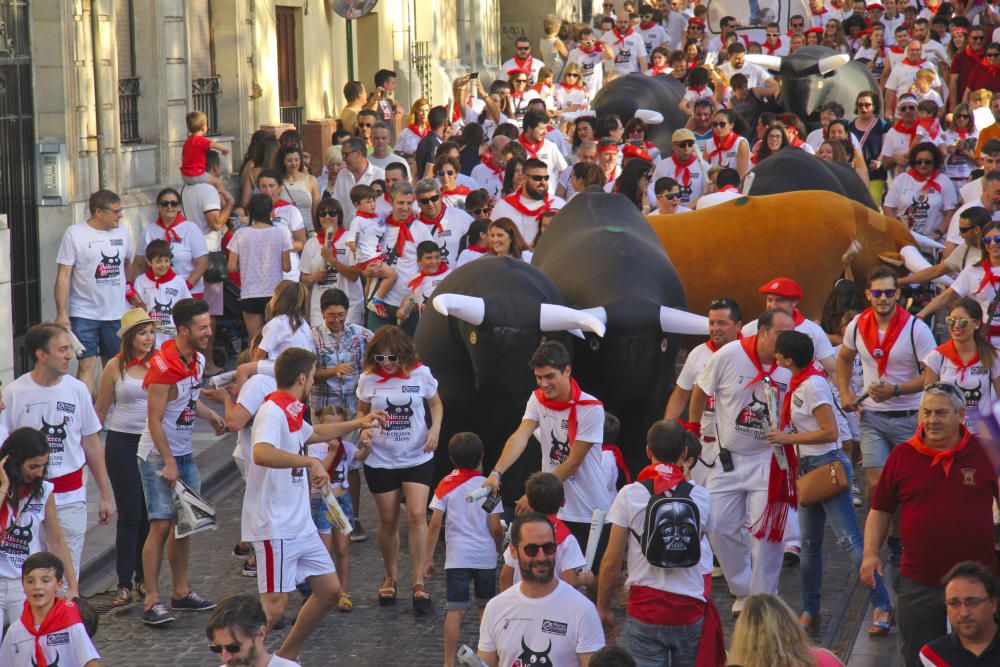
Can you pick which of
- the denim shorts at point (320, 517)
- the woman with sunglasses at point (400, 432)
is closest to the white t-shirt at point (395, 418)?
the woman with sunglasses at point (400, 432)

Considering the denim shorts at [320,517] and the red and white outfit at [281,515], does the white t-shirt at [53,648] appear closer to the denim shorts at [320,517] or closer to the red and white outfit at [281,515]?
the red and white outfit at [281,515]

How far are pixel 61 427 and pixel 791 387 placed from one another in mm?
3833

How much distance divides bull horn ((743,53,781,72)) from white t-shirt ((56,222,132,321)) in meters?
10.0

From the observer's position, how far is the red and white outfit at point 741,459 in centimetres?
849

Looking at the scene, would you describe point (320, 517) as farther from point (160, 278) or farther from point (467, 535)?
point (160, 278)

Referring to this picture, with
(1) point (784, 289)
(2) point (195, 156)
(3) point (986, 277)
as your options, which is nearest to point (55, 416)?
(1) point (784, 289)

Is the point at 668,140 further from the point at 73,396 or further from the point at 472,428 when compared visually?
the point at 73,396

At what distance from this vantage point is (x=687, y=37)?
25.2 metres

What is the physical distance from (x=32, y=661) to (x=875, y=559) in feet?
11.9

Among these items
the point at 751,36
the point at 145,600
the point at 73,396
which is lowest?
the point at 145,600

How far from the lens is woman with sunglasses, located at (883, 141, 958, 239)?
13.9m

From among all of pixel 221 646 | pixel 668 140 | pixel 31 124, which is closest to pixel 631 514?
pixel 221 646

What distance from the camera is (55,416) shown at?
822cm

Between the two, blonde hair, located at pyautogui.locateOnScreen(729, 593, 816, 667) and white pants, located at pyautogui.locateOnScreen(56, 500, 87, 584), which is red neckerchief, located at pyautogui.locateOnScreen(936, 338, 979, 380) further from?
white pants, located at pyautogui.locateOnScreen(56, 500, 87, 584)
